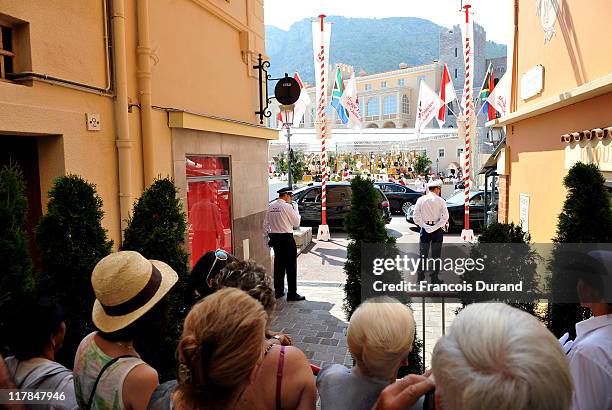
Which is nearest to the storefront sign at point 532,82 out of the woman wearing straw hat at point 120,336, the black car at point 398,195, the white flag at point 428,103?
the woman wearing straw hat at point 120,336

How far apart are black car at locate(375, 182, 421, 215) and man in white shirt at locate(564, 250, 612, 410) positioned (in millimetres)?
17292

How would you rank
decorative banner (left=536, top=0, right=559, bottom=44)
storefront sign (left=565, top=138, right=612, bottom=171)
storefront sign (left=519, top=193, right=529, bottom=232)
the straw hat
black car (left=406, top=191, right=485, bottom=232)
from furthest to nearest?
black car (left=406, top=191, right=485, bottom=232) < storefront sign (left=519, top=193, right=529, bottom=232) < decorative banner (left=536, top=0, right=559, bottom=44) < storefront sign (left=565, top=138, right=612, bottom=171) < the straw hat

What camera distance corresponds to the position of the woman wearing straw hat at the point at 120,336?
1735 millimetres

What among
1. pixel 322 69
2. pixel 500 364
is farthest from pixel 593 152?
pixel 322 69

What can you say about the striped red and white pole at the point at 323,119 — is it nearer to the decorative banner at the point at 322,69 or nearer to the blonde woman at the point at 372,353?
the decorative banner at the point at 322,69

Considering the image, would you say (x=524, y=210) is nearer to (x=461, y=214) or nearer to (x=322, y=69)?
(x=322, y=69)

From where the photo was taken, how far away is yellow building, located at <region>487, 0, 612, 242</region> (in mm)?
4355

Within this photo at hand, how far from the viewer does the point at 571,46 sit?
5.00 m

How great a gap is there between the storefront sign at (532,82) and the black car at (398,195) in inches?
494

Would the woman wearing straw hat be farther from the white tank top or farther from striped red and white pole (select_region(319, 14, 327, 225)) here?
striped red and white pole (select_region(319, 14, 327, 225))

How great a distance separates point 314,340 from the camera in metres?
5.54

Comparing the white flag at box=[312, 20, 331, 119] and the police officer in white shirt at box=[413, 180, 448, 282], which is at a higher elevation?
the white flag at box=[312, 20, 331, 119]

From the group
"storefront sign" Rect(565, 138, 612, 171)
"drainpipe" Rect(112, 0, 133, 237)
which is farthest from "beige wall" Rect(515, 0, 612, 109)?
"drainpipe" Rect(112, 0, 133, 237)

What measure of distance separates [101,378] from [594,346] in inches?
81.1
